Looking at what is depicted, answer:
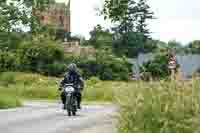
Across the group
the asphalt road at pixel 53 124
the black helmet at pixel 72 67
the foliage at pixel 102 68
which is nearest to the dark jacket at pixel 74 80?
the black helmet at pixel 72 67

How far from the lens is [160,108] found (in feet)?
42.1

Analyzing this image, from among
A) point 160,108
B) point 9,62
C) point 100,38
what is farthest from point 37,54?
point 160,108

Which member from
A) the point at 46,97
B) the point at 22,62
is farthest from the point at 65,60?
the point at 46,97

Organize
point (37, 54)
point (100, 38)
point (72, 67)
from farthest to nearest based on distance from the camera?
point (100, 38)
point (37, 54)
point (72, 67)

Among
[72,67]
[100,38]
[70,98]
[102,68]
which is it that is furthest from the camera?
[100,38]

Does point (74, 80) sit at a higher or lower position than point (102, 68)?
higher

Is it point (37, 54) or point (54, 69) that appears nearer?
point (54, 69)

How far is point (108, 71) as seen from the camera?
73000 millimetres

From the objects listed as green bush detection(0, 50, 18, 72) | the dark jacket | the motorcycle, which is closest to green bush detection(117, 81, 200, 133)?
the motorcycle

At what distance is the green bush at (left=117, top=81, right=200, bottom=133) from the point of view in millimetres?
12328

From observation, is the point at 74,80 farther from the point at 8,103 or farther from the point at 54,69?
the point at 54,69

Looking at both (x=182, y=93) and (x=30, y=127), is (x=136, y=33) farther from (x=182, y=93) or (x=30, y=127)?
(x=182, y=93)

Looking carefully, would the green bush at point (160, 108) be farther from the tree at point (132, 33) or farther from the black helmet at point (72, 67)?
the tree at point (132, 33)

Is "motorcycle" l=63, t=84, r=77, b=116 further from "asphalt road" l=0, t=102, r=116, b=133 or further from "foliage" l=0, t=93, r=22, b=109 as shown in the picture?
"foliage" l=0, t=93, r=22, b=109
